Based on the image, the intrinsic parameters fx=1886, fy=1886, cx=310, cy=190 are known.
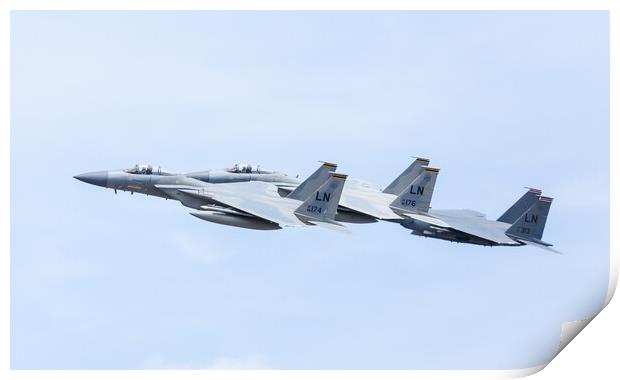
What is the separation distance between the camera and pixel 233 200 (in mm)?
63250

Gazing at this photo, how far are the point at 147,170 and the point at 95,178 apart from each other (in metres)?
1.84

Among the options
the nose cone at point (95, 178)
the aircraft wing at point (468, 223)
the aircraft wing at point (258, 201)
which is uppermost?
the nose cone at point (95, 178)

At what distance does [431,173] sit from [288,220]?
22.0 feet

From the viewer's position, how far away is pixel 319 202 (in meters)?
63.5

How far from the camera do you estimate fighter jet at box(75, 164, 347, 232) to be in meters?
62.3

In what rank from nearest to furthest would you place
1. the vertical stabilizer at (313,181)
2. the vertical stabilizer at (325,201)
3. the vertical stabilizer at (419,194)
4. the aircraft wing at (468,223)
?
the vertical stabilizer at (325,201) → the vertical stabilizer at (313,181) → the aircraft wing at (468,223) → the vertical stabilizer at (419,194)

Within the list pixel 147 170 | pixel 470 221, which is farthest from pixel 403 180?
pixel 147 170

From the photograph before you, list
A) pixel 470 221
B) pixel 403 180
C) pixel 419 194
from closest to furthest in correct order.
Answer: pixel 419 194 → pixel 470 221 → pixel 403 180

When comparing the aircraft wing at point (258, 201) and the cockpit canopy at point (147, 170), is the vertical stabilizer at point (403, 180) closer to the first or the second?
the aircraft wing at point (258, 201)

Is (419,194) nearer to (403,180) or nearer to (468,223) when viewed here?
(468,223)

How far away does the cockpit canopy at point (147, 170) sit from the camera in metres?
65.1

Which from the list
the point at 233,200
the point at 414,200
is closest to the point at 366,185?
the point at 414,200

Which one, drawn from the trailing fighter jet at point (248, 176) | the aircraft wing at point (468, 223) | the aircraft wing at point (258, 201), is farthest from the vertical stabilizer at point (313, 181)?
the aircraft wing at point (468, 223)
